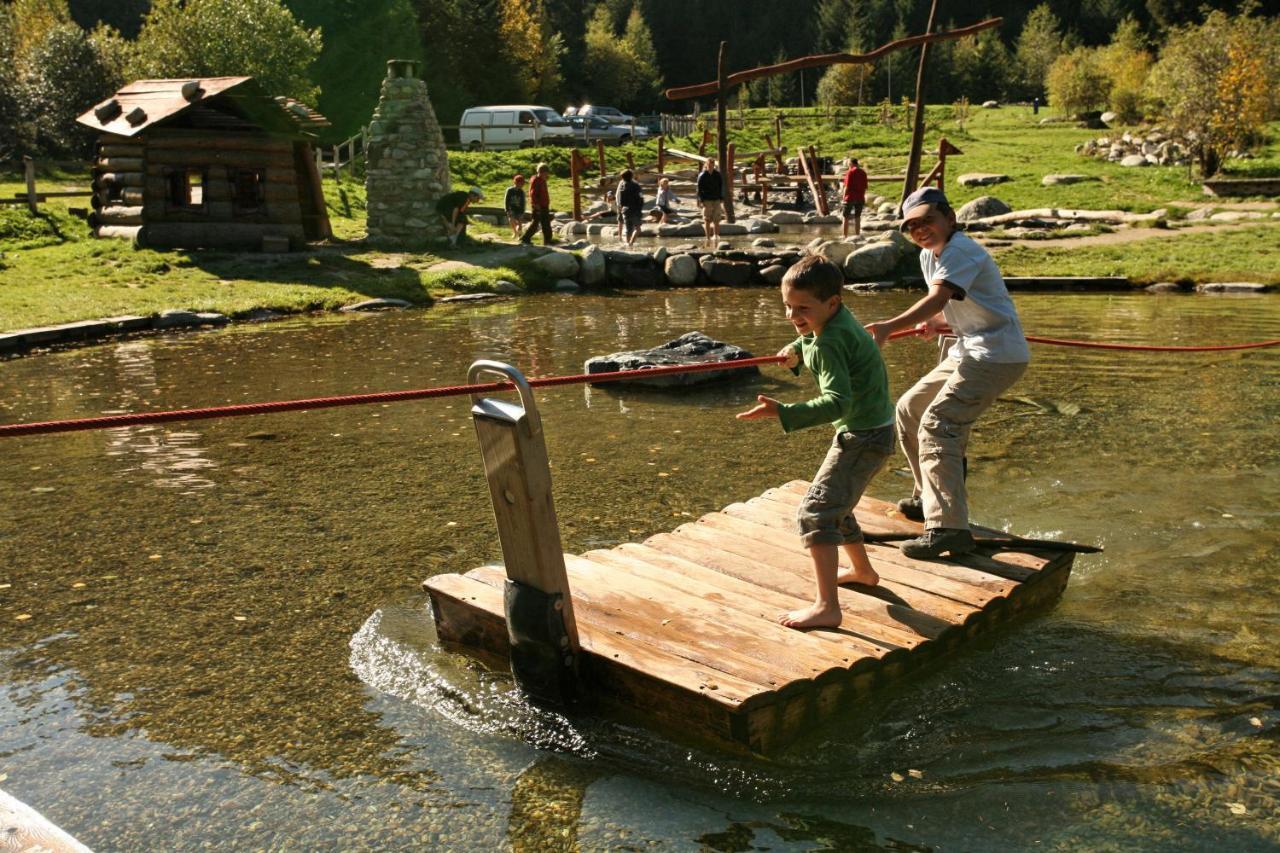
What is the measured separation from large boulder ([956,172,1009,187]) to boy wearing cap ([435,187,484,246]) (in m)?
15.8

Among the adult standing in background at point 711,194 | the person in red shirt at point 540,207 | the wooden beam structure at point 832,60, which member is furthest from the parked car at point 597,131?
the wooden beam structure at point 832,60

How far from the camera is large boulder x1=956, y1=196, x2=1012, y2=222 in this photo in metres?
28.8

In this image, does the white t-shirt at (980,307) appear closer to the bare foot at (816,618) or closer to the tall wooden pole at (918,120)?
the bare foot at (816,618)

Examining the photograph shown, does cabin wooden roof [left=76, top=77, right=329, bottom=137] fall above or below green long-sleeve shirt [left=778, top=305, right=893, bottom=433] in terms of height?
above

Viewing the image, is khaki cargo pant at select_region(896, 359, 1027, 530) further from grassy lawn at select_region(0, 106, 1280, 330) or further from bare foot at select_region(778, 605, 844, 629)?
grassy lawn at select_region(0, 106, 1280, 330)

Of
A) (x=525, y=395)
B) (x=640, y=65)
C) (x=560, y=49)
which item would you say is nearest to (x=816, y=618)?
(x=525, y=395)

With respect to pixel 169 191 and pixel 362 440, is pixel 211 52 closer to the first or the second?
pixel 169 191

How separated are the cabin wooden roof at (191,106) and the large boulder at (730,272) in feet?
28.2

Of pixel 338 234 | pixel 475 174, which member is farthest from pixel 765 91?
pixel 338 234

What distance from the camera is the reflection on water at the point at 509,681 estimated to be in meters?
4.32

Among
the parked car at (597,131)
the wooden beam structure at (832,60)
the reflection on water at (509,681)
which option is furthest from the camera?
the parked car at (597,131)

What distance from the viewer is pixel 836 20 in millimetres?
94062

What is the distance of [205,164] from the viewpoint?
Answer: 23.4m

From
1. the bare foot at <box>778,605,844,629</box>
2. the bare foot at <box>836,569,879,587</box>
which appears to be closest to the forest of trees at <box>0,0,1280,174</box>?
the bare foot at <box>836,569,879,587</box>
